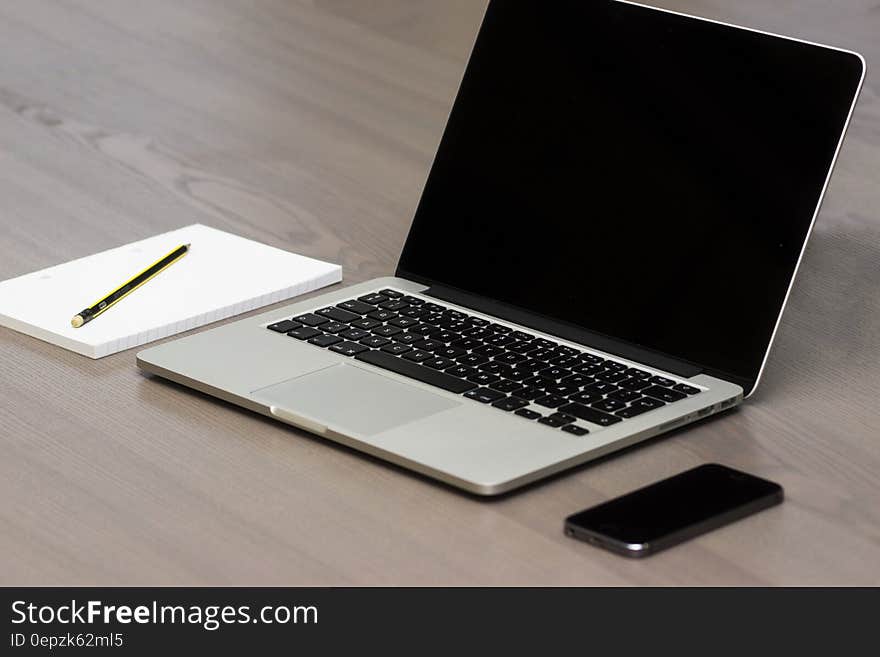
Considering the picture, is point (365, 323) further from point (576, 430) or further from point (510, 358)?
point (576, 430)

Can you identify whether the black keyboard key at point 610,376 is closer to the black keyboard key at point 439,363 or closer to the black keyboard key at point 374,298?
the black keyboard key at point 439,363

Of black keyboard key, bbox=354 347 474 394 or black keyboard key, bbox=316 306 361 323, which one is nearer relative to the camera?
black keyboard key, bbox=354 347 474 394

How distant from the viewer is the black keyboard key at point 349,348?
1048mm

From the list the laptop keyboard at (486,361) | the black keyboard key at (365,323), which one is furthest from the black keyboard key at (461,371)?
the black keyboard key at (365,323)

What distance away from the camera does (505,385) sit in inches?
38.8

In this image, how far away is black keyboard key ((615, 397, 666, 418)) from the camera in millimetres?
947

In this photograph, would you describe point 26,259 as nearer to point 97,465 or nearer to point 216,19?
point 97,465

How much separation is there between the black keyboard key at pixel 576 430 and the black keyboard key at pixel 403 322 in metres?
0.21

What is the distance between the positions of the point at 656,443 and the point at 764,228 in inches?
7.0

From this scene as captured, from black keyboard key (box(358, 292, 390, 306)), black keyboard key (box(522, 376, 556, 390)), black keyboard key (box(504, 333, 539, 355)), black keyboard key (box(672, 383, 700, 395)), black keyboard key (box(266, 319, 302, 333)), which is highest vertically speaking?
black keyboard key (box(672, 383, 700, 395))

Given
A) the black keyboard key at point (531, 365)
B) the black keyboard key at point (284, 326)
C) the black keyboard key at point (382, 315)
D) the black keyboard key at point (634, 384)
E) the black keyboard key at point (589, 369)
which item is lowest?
the black keyboard key at point (284, 326)

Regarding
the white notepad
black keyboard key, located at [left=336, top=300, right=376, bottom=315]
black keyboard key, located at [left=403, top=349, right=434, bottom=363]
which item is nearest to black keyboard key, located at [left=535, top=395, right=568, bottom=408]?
black keyboard key, located at [left=403, top=349, right=434, bottom=363]

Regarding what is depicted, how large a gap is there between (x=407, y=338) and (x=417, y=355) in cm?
4

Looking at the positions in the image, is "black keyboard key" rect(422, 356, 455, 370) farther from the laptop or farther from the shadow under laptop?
the shadow under laptop
